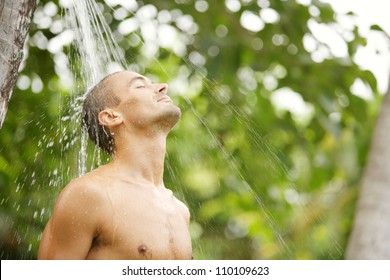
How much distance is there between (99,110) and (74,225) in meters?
0.48

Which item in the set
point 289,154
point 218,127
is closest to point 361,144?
point 289,154

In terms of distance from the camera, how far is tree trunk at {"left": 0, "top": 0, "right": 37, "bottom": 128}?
2.35 m

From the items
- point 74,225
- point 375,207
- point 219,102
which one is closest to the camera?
point 74,225

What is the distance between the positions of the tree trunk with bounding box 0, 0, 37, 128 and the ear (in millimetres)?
358

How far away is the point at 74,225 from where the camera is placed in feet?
7.74

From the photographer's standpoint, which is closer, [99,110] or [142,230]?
[142,230]

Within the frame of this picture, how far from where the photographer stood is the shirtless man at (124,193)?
93.7 inches

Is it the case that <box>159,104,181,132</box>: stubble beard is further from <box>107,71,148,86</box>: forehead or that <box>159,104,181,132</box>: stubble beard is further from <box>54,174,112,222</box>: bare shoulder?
<box>54,174,112,222</box>: bare shoulder

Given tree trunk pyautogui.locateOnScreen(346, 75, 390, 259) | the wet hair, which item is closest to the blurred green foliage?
tree trunk pyautogui.locateOnScreen(346, 75, 390, 259)

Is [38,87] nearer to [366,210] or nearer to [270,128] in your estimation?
[270,128]

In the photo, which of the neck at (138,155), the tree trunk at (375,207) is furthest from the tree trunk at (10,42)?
the tree trunk at (375,207)

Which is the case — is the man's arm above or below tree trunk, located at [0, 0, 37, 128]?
below

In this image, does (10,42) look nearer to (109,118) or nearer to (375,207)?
(109,118)

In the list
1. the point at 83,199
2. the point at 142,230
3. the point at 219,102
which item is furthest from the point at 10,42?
the point at 219,102
